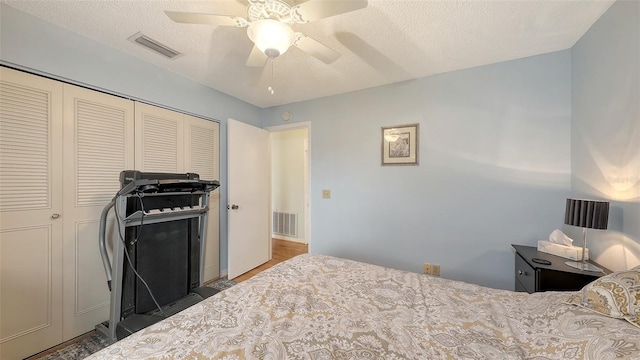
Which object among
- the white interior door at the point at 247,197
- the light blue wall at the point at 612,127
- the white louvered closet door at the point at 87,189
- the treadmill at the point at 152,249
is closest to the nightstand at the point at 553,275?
the light blue wall at the point at 612,127

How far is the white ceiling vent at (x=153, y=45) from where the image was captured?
1.83 metres

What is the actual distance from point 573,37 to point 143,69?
12.2 feet

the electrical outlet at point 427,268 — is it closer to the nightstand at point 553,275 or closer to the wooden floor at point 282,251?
the nightstand at point 553,275

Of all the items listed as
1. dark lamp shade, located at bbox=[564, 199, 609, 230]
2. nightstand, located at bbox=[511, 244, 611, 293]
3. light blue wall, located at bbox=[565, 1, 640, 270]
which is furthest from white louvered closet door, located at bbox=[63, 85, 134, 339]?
light blue wall, located at bbox=[565, 1, 640, 270]

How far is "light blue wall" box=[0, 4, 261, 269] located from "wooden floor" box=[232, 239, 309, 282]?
1242 mm

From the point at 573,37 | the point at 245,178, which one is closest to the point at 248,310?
the point at 245,178

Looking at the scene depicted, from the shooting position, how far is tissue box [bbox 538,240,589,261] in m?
1.61

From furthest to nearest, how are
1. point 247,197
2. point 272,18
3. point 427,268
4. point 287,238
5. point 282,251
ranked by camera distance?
point 287,238
point 282,251
point 247,197
point 427,268
point 272,18

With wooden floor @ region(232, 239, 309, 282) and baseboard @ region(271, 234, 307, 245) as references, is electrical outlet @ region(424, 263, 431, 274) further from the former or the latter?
baseboard @ region(271, 234, 307, 245)

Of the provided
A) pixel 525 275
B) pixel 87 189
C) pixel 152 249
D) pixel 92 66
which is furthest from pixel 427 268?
pixel 92 66

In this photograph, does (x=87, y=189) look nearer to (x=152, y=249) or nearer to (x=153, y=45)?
(x=152, y=249)

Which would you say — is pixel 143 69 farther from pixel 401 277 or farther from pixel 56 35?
pixel 401 277

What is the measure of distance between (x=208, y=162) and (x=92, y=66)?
4.25ft

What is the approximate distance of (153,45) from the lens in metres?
1.94
